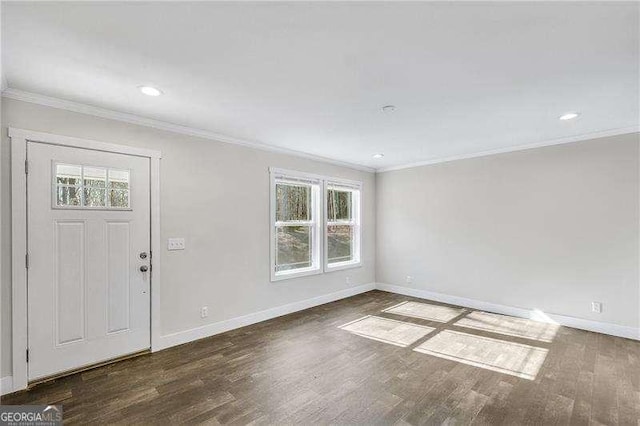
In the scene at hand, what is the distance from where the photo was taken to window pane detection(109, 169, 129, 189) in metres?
3.02

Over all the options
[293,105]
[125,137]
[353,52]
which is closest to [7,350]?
[125,137]

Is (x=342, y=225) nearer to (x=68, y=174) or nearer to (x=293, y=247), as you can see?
(x=293, y=247)

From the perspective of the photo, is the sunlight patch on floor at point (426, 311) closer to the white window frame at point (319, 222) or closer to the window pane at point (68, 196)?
the white window frame at point (319, 222)

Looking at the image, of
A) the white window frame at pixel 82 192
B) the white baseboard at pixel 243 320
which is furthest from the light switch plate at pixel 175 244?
the white baseboard at pixel 243 320

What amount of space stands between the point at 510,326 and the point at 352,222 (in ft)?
9.90

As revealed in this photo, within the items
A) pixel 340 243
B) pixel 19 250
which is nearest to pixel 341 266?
pixel 340 243

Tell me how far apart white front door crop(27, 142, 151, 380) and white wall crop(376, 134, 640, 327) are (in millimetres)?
4438

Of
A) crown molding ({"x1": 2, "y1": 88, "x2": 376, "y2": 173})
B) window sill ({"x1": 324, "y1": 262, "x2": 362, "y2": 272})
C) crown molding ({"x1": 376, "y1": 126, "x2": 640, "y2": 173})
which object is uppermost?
crown molding ({"x1": 2, "y1": 88, "x2": 376, "y2": 173})

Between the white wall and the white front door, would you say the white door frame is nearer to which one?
the white front door

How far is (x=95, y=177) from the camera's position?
2.93m

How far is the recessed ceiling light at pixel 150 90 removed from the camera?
249cm

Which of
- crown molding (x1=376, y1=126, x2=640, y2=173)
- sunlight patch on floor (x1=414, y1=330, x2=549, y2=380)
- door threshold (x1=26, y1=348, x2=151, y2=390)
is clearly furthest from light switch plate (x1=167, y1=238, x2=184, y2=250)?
crown molding (x1=376, y1=126, x2=640, y2=173)

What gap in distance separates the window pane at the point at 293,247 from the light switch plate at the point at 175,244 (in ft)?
4.79

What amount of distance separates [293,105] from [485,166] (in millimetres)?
3494
